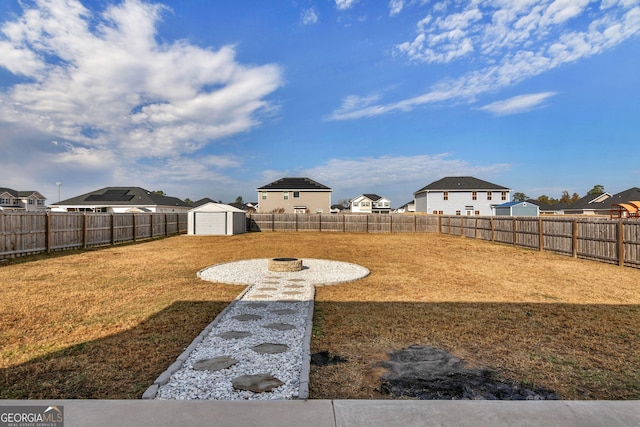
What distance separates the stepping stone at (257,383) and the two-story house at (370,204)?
61786 millimetres

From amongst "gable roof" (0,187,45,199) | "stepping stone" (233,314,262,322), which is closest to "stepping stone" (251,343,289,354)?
"stepping stone" (233,314,262,322)

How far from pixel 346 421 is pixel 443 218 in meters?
26.3

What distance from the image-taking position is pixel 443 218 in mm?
26812

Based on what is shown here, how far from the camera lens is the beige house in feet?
130

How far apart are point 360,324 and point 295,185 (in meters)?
36.0

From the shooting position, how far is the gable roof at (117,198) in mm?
42656

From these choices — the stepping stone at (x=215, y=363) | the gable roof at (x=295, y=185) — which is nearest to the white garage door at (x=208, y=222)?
the gable roof at (x=295, y=185)

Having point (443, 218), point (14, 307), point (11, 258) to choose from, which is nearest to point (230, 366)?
point (14, 307)

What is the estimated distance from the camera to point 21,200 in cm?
4859

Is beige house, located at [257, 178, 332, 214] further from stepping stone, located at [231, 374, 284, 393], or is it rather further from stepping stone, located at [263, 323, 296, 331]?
stepping stone, located at [231, 374, 284, 393]

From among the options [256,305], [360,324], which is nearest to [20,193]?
[256,305]

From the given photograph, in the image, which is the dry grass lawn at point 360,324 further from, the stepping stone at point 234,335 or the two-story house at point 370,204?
the two-story house at point 370,204

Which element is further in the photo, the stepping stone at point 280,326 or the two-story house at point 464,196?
the two-story house at point 464,196

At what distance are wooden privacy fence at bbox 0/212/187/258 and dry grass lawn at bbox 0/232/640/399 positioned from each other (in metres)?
2.58
